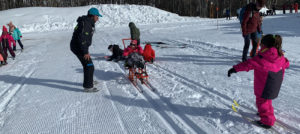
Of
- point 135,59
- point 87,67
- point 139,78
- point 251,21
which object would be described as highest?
point 251,21

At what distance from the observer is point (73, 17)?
3119cm

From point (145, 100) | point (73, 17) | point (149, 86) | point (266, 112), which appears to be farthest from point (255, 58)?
point (73, 17)

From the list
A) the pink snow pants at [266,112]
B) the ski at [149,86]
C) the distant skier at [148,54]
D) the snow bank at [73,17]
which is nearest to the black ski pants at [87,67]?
the ski at [149,86]

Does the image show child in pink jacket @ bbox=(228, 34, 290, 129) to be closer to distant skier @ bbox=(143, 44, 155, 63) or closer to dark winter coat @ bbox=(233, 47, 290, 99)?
dark winter coat @ bbox=(233, 47, 290, 99)

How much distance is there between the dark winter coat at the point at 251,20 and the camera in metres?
5.04

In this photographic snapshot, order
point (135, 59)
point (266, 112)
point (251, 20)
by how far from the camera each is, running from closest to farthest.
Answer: point (266, 112)
point (135, 59)
point (251, 20)

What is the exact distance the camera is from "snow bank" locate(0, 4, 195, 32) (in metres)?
27.5

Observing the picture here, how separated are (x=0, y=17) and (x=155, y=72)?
37735 millimetres

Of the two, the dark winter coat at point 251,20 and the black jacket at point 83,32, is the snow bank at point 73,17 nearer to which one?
the dark winter coat at point 251,20

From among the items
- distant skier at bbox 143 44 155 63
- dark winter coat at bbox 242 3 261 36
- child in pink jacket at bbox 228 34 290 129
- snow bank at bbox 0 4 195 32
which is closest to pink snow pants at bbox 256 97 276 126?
child in pink jacket at bbox 228 34 290 129

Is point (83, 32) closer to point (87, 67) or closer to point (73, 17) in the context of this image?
point (87, 67)

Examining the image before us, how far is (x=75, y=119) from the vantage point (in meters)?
3.17

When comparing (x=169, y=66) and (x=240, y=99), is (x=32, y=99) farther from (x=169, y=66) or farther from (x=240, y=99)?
(x=240, y=99)

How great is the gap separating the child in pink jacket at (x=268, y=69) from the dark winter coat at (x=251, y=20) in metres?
3.00
